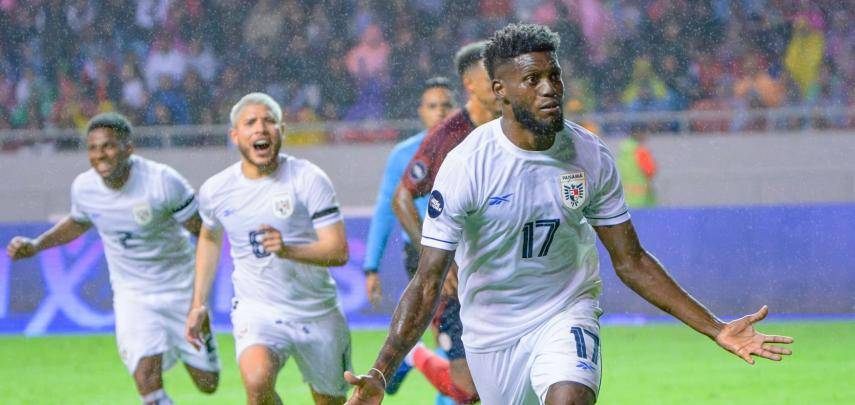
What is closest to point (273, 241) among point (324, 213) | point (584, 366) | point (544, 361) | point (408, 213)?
point (324, 213)

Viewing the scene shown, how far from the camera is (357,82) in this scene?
17672 mm

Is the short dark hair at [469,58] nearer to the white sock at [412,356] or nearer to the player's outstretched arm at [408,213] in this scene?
the player's outstretched arm at [408,213]

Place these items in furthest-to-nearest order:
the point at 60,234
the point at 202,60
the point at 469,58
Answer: the point at 202,60 → the point at 60,234 → the point at 469,58

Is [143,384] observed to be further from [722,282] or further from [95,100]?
[95,100]

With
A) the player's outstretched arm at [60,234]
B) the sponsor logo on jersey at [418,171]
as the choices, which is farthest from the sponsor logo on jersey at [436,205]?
the player's outstretched arm at [60,234]

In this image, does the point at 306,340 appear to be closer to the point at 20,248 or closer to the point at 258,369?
the point at 258,369

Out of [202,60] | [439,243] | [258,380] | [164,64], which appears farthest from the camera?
[202,60]

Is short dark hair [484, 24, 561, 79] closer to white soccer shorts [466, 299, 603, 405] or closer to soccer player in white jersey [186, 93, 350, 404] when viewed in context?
white soccer shorts [466, 299, 603, 405]

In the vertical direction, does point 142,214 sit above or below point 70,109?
above

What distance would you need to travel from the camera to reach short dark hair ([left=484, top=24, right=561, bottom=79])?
4871mm

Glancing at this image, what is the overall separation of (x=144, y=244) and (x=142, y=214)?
182 mm

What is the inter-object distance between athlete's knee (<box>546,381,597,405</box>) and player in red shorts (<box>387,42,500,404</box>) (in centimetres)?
212

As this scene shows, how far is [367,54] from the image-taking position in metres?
17.9

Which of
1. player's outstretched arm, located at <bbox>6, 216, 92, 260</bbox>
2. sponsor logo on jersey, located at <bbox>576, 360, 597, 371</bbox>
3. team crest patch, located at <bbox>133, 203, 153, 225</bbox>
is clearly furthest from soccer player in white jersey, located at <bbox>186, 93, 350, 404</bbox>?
sponsor logo on jersey, located at <bbox>576, 360, 597, 371</bbox>
